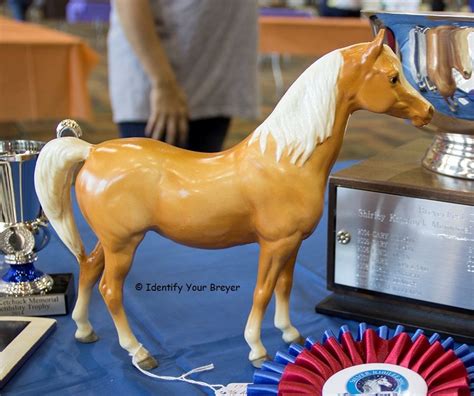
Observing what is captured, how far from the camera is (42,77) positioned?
2.30 metres

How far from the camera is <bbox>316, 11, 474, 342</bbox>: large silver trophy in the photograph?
0.65 meters

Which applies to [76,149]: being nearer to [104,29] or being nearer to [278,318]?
[278,318]

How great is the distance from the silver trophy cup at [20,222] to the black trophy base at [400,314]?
0.31 m

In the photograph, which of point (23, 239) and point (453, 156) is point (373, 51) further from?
point (23, 239)

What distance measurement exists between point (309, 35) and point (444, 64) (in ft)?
9.06

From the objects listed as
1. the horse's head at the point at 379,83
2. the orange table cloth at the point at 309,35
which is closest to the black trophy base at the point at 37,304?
the horse's head at the point at 379,83

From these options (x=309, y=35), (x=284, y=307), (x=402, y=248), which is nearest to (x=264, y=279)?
(x=284, y=307)

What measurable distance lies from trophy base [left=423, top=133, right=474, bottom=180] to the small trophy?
1.38 feet

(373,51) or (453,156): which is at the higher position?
(373,51)

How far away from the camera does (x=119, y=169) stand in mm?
546

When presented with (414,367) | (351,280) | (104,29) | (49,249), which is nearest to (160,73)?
(49,249)

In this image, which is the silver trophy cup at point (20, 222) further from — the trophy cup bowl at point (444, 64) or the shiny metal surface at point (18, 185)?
the trophy cup bowl at point (444, 64)

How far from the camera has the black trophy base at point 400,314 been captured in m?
0.67

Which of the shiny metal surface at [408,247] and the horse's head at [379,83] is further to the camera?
the shiny metal surface at [408,247]
